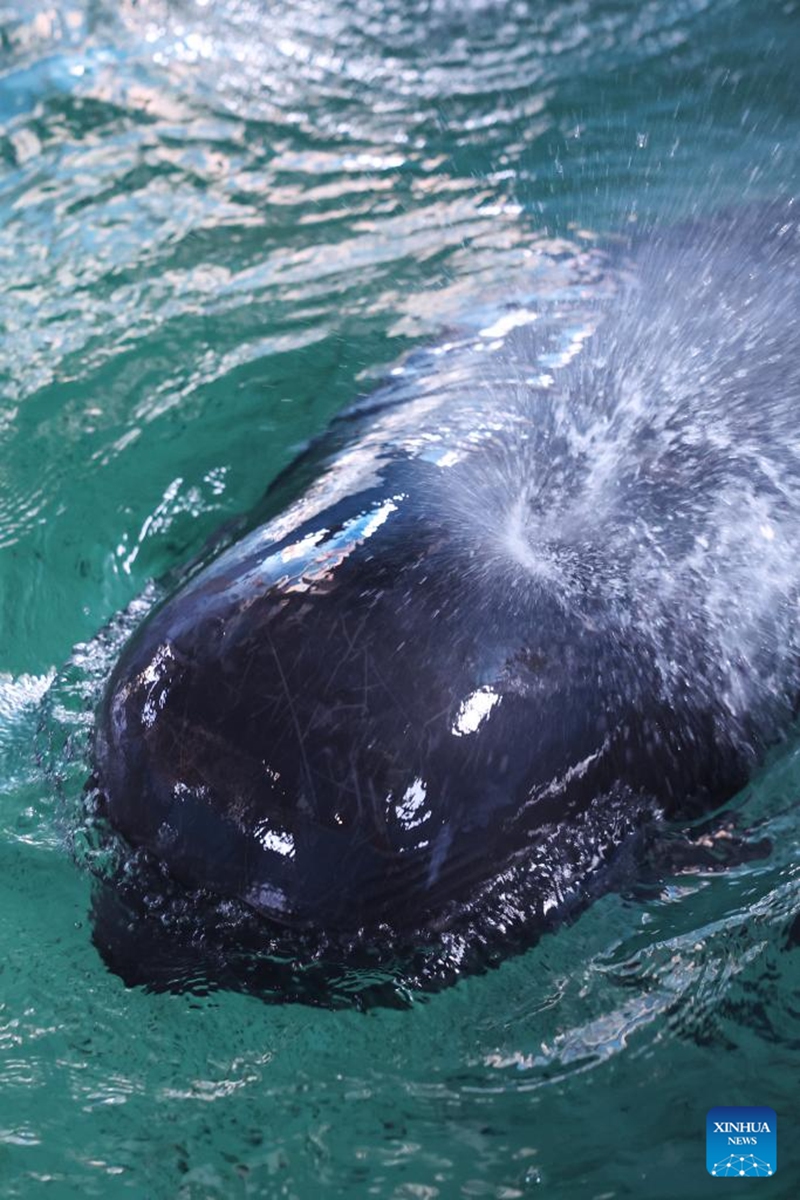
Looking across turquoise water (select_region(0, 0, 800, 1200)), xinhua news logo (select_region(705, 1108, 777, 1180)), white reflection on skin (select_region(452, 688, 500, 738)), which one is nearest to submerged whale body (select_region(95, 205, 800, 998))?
white reflection on skin (select_region(452, 688, 500, 738))

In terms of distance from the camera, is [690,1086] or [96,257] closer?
[690,1086]

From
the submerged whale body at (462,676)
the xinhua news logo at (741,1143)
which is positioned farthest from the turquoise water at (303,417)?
the submerged whale body at (462,676)

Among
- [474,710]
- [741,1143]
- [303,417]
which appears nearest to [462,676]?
[474,710]

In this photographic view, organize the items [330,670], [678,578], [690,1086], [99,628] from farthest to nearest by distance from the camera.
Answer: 1. [99,628]
2. [678,578]
3. [690,1086]
4. [330,670]

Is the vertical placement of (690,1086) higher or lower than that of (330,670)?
lower

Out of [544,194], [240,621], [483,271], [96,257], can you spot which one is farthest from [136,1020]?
[544,194]

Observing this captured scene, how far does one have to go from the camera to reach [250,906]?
2236mm

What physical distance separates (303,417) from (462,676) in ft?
5.84

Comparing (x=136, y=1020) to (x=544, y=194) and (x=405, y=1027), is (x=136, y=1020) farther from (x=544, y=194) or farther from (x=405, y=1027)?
(x=544, y=194)

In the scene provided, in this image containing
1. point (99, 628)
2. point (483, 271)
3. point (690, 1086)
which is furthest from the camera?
point (483, 271)

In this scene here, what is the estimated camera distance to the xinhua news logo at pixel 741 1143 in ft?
7.62

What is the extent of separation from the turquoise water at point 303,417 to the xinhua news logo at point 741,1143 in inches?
0.9

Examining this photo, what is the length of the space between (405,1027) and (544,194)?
10.7 feet

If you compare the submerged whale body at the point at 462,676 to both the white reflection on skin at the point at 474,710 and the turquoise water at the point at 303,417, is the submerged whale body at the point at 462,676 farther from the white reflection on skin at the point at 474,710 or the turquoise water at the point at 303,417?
the turquoise water at the point at 303,417
